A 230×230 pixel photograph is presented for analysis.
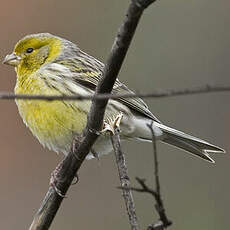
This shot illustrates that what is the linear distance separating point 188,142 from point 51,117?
95cm

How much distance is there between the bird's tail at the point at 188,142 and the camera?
5.31 m

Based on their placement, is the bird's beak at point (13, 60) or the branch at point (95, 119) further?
the bird's beak at point (13, 60)

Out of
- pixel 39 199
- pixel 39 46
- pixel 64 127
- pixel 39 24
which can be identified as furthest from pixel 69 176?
pixel 39 24

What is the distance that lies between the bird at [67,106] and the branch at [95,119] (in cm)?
85

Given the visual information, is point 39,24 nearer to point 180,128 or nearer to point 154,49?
point 154,49

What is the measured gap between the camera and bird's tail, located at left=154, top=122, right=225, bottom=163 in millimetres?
5307

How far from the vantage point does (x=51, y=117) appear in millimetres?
5254

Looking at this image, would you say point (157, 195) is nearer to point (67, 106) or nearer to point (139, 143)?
point (67, 106)

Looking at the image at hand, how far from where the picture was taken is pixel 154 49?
8219mm

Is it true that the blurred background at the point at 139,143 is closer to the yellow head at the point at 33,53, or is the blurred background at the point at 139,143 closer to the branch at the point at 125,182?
the yellow head at the point at 33,53

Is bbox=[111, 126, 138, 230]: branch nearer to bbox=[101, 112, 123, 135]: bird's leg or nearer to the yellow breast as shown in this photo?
bbox=[101, 112, 123, 135]: bird's leg

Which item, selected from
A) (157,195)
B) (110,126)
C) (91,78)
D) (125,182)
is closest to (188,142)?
(91,78)

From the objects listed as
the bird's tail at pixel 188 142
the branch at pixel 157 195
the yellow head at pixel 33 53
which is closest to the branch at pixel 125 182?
the branch at pixel 157 195

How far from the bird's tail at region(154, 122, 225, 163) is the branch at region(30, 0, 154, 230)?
1221 millimetres
